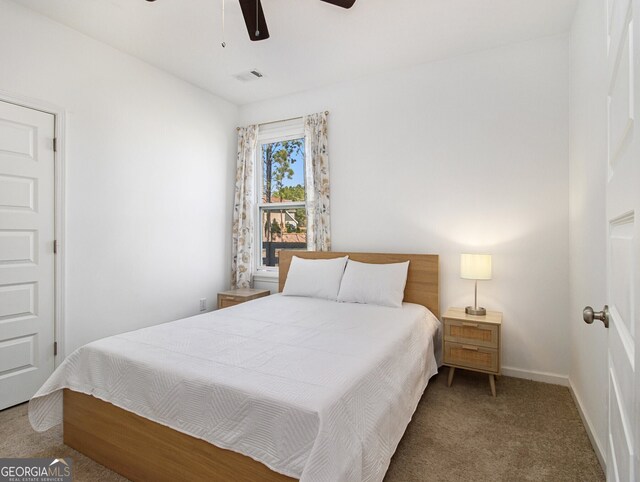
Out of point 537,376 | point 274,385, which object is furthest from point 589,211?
point 274,385

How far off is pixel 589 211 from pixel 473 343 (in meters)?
1.21

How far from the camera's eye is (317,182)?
3871mm

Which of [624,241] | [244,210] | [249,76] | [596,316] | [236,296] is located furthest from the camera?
[244,210]

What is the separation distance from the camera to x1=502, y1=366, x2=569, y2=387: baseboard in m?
2.79

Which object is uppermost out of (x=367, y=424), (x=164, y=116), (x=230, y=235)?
(x=164, y=116)

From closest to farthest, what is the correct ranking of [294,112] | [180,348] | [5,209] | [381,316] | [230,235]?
1. [180,348]
2. [5,209]
3. [381,316]
4. [294,112]
5. [230,235]

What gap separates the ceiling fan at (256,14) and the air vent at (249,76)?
1266 millimetres

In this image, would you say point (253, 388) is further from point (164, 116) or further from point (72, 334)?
point (164, 116)

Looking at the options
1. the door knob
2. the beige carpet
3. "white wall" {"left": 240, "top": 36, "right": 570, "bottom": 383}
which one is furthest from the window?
the door knob

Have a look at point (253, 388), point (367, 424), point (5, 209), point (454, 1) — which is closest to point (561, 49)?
point (454, 1)

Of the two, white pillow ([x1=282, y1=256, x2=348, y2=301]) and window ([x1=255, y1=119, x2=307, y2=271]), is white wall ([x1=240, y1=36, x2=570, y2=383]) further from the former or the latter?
window ([x1=255, y1=119, x2=307, y2=271])

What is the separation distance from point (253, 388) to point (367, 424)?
50 cm

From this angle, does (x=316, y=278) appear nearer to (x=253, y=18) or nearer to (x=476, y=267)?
(x=476, y=267)

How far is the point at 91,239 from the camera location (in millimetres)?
2930
